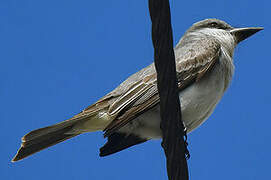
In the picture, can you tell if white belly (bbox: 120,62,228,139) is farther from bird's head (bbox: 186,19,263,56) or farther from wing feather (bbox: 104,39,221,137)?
bird's head (bbox: 186,19,263,56)

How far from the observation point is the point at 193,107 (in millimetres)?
5055

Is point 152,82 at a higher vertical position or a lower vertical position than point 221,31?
lower

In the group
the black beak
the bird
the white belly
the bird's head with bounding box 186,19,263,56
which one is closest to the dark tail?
the bird

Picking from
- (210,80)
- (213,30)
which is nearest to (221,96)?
(210,80)

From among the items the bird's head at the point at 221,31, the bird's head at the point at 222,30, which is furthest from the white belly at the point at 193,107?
the bird's head at the point at 222,30

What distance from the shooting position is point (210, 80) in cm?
525

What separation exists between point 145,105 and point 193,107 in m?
0.52

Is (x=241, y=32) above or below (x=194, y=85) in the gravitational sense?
above

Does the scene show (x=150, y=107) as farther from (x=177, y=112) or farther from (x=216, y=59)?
(x=177, y=112)

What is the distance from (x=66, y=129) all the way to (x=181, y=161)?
2421 mm

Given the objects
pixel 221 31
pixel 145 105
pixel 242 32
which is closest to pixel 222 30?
pixel 221 31

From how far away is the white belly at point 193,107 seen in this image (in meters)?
5.02

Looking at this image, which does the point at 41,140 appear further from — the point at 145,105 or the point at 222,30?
the point at 222,30

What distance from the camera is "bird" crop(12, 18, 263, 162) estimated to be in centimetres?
496
